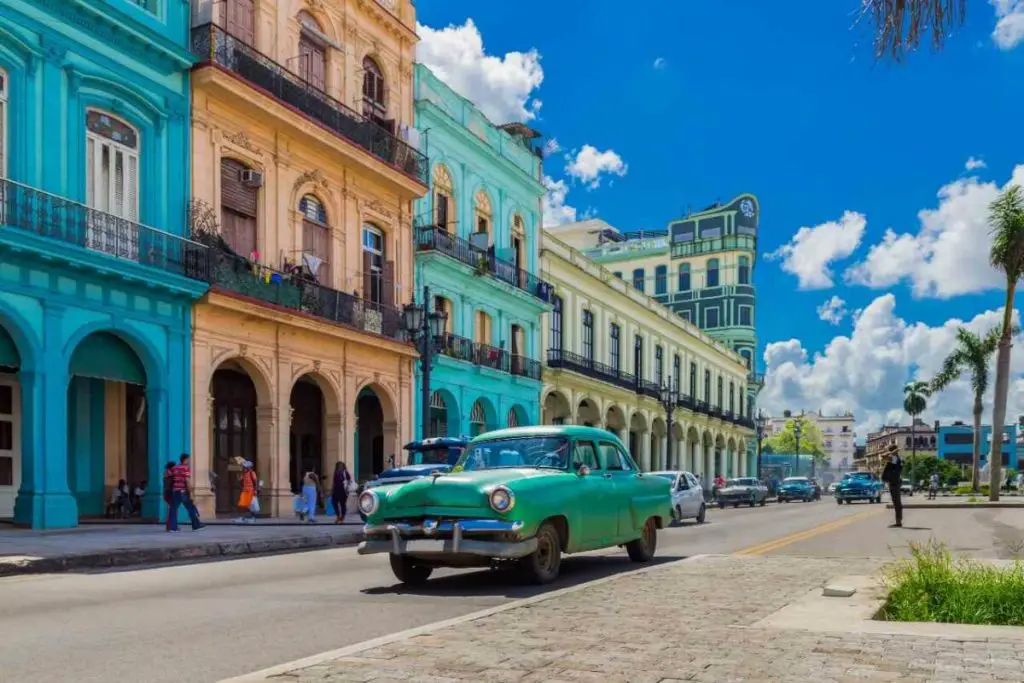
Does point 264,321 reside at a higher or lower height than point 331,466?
higher

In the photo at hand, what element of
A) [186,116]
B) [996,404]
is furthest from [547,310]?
[186,116]

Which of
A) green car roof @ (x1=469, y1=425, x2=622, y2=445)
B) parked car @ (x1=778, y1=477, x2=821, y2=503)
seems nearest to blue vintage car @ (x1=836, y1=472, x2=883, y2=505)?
parked car @ (x1=778, y1=477, x2=821, y2=503)

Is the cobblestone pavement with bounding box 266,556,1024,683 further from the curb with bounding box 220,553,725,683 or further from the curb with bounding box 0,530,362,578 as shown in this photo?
the curb with bounding box 0,530,362,578

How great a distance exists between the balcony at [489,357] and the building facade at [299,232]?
2440 millimetres

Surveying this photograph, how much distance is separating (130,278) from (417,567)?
39.7ft

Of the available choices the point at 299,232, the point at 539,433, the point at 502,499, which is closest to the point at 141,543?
the point at 539,433

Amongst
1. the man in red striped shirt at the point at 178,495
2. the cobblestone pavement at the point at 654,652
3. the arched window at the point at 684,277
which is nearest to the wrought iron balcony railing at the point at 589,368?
the man in red striped shirt at the point at 178,495

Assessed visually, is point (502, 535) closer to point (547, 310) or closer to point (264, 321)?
point (264, 321)

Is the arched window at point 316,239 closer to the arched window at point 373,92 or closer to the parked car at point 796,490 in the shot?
the arched window at point 373,92

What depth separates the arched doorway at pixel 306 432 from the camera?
2872cm

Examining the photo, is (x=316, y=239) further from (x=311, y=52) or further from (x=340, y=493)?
(x=340, y=493)

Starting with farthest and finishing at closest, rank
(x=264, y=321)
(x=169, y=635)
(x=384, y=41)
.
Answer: (x=384, y=41) → (x=264, y=321) → (x=169, y=635)

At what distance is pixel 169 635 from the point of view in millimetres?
7586

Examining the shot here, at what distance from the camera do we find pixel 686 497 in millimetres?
26234
